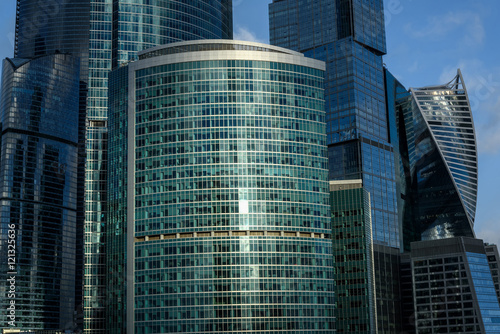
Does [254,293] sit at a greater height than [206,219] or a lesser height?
lesser

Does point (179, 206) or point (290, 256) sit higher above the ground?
point (179, 206)

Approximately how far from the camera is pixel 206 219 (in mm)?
196375

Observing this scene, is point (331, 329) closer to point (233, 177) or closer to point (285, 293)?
point (285, 293)

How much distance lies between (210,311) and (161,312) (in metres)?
12.2

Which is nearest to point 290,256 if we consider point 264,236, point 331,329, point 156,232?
point 264,236

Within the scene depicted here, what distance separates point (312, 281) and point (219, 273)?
24307 mm

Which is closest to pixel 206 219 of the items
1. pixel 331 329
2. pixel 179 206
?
pixel 179 206

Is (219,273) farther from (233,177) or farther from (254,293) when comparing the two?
(233,177)

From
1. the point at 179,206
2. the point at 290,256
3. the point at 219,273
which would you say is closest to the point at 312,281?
the point at 290,256

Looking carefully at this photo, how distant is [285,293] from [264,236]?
15.0 metres

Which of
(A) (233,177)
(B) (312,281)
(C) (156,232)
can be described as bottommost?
(B) (312,281)

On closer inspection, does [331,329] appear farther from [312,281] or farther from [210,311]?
[210,311]

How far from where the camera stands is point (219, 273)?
193 metres

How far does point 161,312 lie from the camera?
631ft
